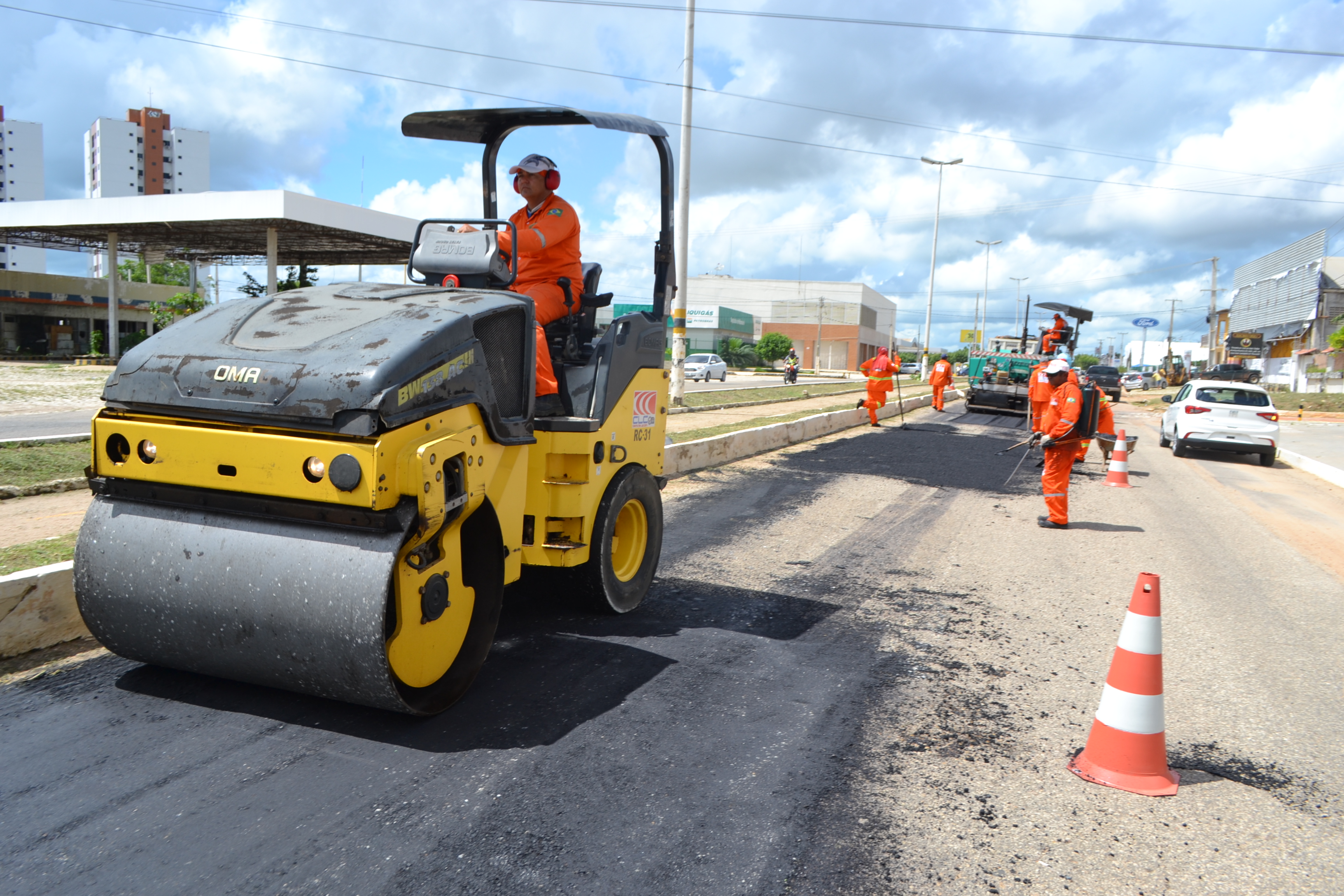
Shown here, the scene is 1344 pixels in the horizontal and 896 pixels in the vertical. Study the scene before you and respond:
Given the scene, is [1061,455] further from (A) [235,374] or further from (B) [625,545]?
(A) [235,374]

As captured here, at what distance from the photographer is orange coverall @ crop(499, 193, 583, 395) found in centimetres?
467

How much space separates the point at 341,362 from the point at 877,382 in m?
17.0

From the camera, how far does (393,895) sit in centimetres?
251

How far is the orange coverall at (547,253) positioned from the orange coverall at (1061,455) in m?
6.05

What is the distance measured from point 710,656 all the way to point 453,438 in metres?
1.98

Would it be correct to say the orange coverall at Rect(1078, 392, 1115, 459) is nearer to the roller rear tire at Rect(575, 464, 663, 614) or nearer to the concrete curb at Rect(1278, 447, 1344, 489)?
the concrete curb at Rect(1278, 447, 1344, 489)

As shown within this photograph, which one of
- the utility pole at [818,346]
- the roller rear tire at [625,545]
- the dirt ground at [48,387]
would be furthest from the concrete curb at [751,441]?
the utility pole at [818,346]

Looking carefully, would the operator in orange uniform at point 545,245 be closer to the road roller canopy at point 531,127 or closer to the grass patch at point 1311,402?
the road roller canopy at point 531,127

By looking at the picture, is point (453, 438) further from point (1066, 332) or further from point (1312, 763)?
point (1066, 332)

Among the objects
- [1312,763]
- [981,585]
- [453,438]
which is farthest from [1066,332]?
[453,438]

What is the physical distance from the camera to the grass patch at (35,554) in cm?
471

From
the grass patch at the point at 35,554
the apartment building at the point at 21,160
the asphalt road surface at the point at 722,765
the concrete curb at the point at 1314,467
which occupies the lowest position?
the asphalt road surface at the point at 722,765

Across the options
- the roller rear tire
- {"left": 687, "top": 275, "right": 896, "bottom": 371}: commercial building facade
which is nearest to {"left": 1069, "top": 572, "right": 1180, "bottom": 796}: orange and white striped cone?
the roller rear tire

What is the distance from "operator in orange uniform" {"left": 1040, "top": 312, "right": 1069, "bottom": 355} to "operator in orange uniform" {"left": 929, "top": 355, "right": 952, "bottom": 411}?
243 centimetres
